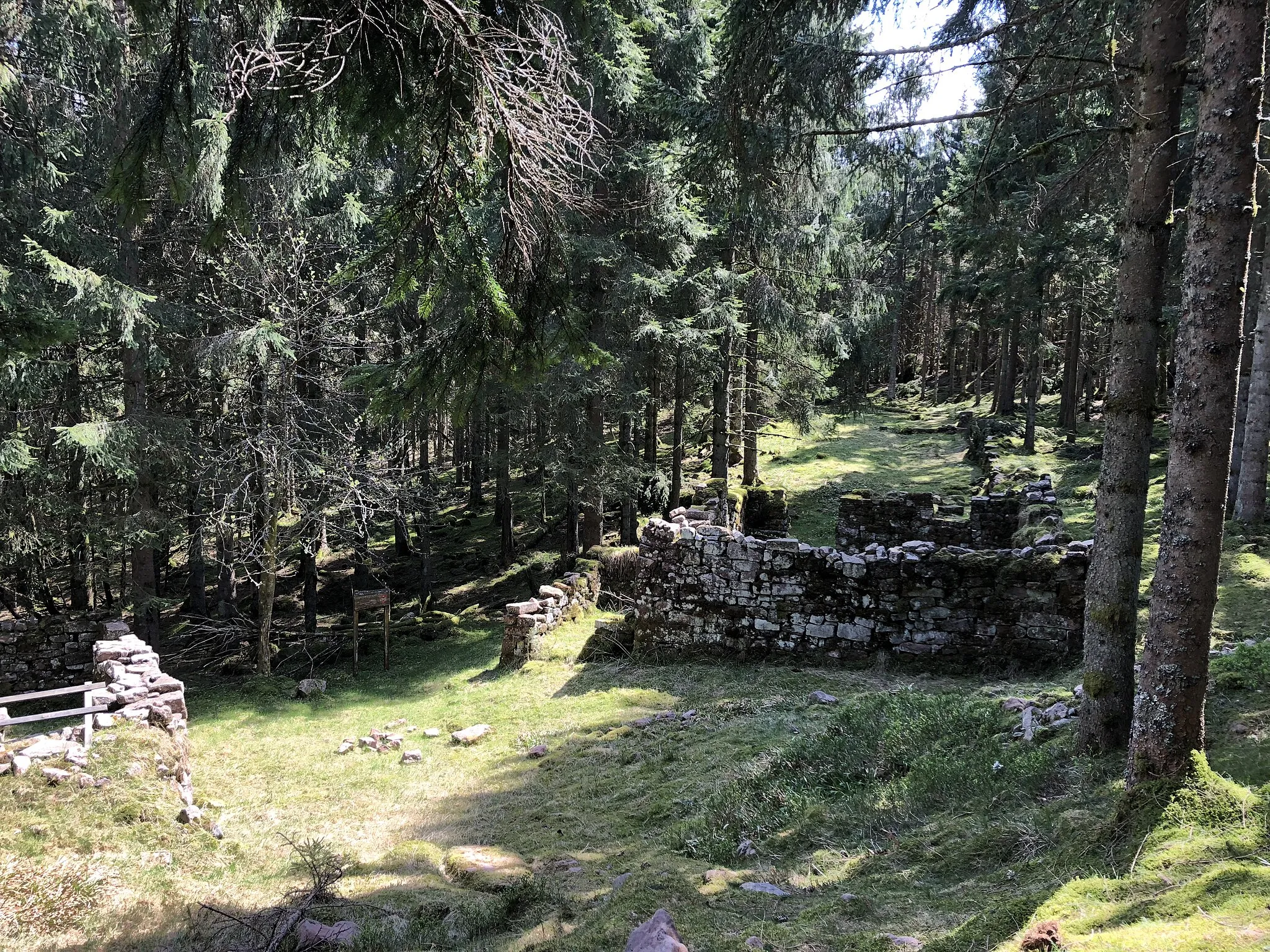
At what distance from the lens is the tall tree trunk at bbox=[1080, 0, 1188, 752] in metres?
4.77

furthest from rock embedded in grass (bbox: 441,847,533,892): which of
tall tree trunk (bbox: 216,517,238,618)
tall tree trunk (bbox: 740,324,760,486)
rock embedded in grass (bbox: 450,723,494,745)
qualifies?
tall tree trunk (bbox: 740,324,760,486)

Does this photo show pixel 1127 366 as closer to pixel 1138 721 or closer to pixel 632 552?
pixel 1138 721

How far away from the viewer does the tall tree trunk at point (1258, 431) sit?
12758 millimetres

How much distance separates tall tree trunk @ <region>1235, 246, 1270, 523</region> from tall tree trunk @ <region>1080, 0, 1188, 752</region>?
10.4m

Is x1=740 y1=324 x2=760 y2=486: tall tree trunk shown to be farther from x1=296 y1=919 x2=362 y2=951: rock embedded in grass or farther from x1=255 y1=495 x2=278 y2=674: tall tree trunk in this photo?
x1=296 y1=919 x2=362 y2=951: rock embedded in grass

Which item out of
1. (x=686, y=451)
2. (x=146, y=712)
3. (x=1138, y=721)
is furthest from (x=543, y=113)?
(x=686, y=451)

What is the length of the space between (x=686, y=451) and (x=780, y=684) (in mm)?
18949

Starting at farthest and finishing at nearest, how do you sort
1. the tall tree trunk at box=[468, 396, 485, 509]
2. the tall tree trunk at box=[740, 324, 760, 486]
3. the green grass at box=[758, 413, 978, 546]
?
the green grass at box=[758, 413, 978, 546]
the tall tree trunk at box=[468, 396, 485, 509]
the tall tree trunk at box=[740, 324, 760, 486]

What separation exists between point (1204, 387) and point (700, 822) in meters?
4.19

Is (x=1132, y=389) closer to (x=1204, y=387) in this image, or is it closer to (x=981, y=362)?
(x=1204, y=387)

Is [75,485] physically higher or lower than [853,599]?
higher

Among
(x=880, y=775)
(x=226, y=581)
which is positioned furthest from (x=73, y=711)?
(x=226, y=581)

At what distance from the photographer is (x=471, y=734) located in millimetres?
9289

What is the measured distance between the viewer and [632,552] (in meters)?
15.2
